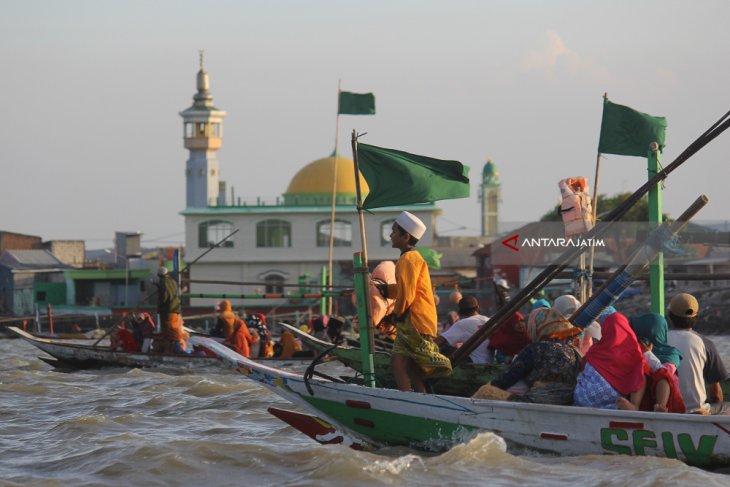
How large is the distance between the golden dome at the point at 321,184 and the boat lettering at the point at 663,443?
4341 centimetres

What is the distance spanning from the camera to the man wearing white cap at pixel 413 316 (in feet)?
29.5

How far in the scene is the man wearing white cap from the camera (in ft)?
29.5

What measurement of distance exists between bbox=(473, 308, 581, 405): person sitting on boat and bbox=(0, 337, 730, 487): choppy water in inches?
17.6

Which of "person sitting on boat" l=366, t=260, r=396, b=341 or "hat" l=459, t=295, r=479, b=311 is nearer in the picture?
"person sitting on boat" l=366, t=260, r=396, b=341

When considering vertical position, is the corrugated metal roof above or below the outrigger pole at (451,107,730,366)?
above

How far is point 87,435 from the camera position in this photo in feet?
36.4

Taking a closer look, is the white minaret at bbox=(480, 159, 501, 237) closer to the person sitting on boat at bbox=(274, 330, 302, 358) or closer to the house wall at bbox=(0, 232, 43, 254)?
the house wall at bbox=(0, 232, 43, 254)

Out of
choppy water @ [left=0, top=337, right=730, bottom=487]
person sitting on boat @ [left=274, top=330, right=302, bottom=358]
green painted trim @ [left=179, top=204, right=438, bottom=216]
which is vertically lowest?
choppy water @ [left=0, top=337, right=730, bottom=487]

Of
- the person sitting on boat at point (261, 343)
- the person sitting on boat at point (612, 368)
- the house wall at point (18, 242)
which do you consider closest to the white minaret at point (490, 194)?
the house wall at point (18, 242)

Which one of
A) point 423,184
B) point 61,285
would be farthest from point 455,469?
point 61,285

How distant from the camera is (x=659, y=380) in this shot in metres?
8.30

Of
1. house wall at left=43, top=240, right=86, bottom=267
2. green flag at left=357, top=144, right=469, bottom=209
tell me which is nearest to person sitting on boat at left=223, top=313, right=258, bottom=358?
green flag at left=357, top=144, right=469, bottom=209

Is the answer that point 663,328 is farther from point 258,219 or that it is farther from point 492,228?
point 492,228

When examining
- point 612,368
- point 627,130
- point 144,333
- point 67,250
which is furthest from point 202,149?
point 612,368
